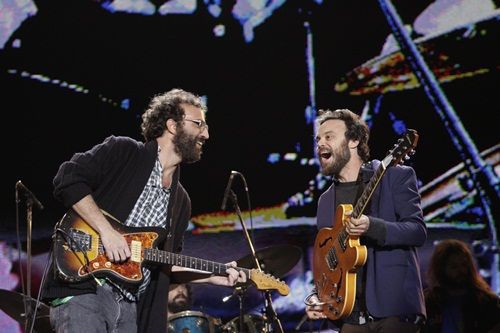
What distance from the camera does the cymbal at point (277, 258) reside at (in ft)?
16.8

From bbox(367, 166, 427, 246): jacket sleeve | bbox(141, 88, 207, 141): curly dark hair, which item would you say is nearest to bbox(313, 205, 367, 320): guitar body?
bbox(367, 166, 427, 246): jacket sleeve

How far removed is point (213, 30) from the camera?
21.4 ft

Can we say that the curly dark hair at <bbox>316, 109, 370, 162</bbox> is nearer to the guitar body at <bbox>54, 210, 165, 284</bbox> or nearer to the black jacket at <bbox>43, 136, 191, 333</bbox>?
the black jacket at <bbox>43, 136, 191, 333</bbox>

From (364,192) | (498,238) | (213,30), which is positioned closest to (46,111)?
(213,30)

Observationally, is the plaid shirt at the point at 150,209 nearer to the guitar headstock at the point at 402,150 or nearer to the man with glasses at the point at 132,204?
the man with glasses at the point at 132,204

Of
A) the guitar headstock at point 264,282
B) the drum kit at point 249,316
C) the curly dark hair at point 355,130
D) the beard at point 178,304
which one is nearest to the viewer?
the curly dark hair at point 355,130

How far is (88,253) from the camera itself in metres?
3.43

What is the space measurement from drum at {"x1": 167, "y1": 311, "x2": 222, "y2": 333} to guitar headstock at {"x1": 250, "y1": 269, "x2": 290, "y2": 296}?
119cm

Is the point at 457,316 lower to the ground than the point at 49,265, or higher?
lower

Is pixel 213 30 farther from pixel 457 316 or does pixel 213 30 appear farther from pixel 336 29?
pixel 457 316

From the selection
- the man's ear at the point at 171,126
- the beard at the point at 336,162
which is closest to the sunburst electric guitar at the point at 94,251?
the man's ear at the point at 171,126

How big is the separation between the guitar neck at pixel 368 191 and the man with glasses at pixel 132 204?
3.71ft

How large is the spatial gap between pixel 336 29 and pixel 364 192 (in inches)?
145


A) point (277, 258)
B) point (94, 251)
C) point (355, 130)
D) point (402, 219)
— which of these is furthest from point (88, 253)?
point (277, 258)
